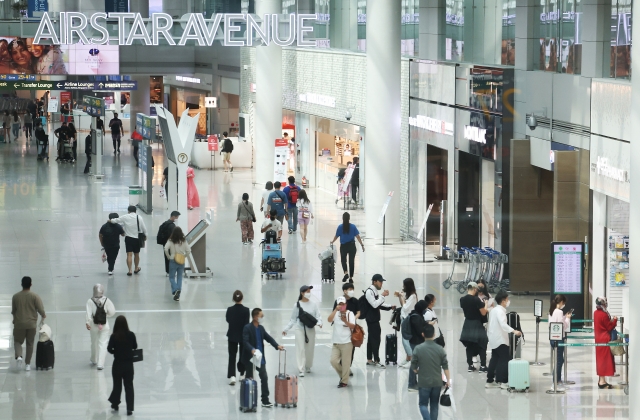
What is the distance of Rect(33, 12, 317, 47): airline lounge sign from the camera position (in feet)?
103

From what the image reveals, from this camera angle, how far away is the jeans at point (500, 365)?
1498cm

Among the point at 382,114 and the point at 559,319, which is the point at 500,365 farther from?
the point at 382,114

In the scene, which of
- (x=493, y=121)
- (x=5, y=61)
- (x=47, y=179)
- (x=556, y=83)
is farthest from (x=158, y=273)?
(x=5, y=61)

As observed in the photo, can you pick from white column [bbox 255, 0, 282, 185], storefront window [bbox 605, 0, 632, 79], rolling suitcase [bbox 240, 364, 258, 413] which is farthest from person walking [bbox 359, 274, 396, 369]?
white column [bbox 255, 0, 282, 185]

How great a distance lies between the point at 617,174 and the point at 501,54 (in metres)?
6.50

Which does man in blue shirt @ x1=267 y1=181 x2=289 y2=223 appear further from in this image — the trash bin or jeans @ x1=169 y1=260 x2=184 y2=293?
jeans @ x1=169 y1=260 x2=184 y2=293

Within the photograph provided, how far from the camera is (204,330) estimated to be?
18375mm

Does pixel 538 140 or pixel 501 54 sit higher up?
pixel 501 54

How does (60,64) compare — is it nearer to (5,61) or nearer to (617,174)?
(5,61)

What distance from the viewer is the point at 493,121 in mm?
23016

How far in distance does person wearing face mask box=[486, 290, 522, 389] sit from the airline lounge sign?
62.3ft

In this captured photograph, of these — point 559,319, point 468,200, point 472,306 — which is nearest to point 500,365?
point 472,306

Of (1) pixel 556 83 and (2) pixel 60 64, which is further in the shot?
(2) pixel 60 64

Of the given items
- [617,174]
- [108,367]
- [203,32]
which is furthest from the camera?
[203,32]
